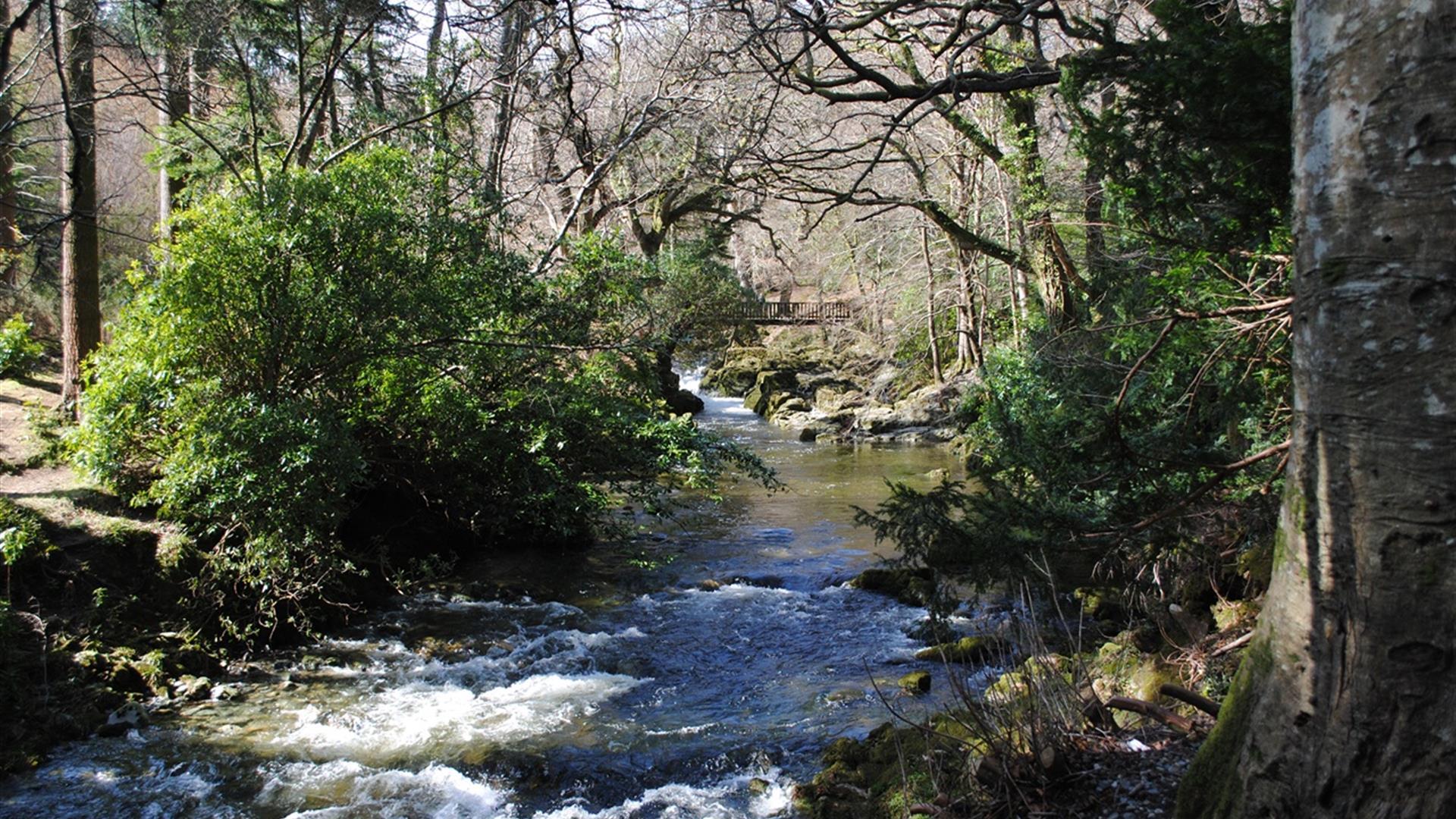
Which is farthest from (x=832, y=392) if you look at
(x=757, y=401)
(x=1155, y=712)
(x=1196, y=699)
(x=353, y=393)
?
(x=1196, y=699)

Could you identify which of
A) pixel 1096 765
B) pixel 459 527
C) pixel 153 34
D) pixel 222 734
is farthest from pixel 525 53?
pixel 1096 765

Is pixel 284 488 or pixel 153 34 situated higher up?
pixel 153 34

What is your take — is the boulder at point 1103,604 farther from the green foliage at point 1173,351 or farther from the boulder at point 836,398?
the boulder at point 836,398

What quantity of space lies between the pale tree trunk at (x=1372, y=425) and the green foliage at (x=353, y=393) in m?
6.22

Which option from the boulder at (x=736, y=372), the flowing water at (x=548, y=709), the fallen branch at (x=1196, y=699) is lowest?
the flowing water at (x=548, y=709)

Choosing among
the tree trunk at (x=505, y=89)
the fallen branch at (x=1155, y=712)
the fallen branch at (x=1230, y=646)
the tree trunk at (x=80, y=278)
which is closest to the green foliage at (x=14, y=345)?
the tree trunk at (x=80, y=278)

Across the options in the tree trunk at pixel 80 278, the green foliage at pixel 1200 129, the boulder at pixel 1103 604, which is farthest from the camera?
the tree trunk at pixel 80 278

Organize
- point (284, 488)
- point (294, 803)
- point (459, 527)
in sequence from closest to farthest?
point (294, 803), point (284, 488), point (459, 527)

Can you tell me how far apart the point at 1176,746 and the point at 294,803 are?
4.97 meters

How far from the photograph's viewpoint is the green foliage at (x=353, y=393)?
8.47 metres

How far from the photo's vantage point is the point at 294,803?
6.01 m

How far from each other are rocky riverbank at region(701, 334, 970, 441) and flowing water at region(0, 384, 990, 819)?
9534mm

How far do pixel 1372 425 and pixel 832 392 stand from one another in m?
27.3

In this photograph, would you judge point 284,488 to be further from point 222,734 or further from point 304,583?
point 222,734
